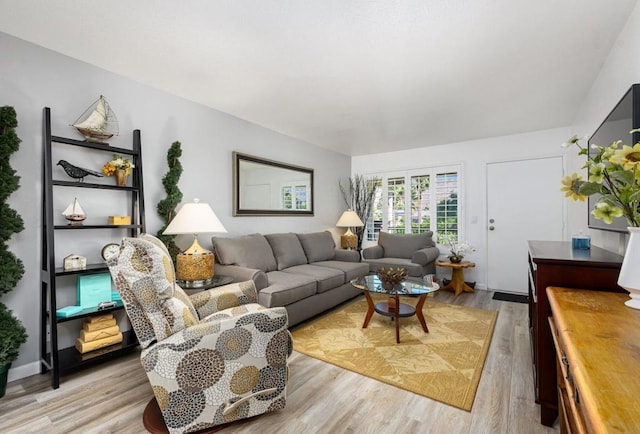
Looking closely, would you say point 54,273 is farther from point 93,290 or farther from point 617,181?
point 617,181

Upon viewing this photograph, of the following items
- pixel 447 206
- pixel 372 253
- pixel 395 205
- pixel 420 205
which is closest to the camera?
pixel 372 253

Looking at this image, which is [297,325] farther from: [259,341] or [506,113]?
[506,113]

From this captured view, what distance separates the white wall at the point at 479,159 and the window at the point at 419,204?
0.44ft

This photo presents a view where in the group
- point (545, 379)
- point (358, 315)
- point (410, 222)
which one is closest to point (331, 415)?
point (545, 379)

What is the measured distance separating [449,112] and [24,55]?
386cm

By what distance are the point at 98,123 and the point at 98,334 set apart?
1.63m

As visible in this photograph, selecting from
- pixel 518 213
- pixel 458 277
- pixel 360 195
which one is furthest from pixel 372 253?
pixel 518 213

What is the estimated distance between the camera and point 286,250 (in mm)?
3814

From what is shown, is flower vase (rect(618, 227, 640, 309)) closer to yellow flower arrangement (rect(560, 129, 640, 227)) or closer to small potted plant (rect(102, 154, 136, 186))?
yellow flower arrangement (rect(560, 129, 640, 227))

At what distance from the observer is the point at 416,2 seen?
5.46 ft

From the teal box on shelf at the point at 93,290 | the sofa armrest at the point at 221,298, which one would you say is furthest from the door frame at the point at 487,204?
the teal box on shelf at the point at 93,290

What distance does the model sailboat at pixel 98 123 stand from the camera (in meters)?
2.24

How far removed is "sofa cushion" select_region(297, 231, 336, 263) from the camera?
4191mm

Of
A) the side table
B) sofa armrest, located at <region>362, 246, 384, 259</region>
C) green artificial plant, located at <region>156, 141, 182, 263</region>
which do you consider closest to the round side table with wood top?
sofa armrest, located at <region>362, 246, 384, 259</region>
